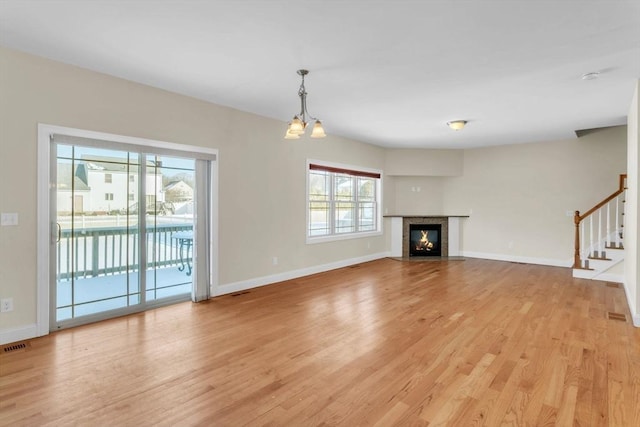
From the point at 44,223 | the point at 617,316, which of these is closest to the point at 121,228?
the point at 44,223

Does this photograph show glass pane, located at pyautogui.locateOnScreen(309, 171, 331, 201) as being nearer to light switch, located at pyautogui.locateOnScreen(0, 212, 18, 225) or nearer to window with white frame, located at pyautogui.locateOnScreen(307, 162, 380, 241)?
window with white frame, located at pyautogui.locateOnScreen(307, 162, 380, 241)

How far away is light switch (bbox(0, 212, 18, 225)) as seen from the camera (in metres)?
3.08


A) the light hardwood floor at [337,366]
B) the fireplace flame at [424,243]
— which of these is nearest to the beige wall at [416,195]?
the fireplace flame at [424,243]

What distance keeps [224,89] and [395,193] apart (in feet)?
18.1

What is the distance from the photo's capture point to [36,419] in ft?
6.61

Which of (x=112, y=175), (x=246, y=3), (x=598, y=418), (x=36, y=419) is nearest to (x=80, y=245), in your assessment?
(x=112, y=175)

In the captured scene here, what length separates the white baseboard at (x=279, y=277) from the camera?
15.8 feet

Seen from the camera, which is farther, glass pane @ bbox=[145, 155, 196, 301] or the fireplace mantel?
the fireplace mantel

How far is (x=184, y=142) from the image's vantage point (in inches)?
171

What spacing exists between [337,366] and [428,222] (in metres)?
6.19

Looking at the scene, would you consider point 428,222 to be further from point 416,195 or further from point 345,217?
point 345,217

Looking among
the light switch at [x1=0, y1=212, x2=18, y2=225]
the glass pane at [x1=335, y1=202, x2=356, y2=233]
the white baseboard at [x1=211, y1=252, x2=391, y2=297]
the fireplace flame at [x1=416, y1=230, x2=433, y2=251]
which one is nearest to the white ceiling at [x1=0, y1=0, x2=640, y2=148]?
the light switch at [x1=0, y1=212, x2=18, y2=225]

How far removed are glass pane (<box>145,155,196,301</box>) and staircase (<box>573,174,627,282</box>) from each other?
6.58 meters

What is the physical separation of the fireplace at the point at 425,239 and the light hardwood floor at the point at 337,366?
12.2 feet
